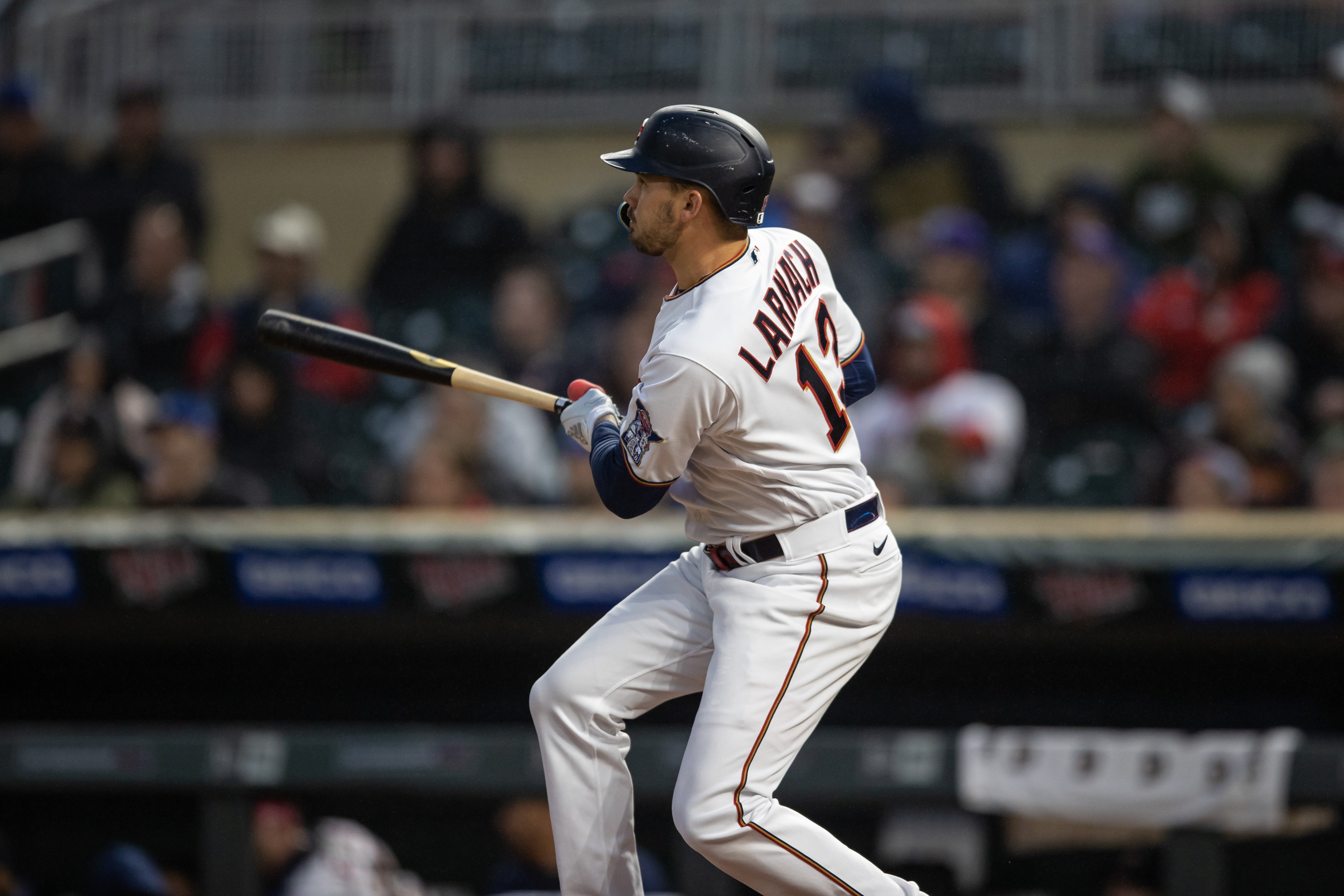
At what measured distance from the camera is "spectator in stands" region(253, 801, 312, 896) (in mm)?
4578

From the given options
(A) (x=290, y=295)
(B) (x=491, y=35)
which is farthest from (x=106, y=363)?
(B) (x=491, y=35)

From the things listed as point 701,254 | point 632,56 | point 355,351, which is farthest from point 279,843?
point 632,56

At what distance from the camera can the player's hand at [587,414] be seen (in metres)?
2.86

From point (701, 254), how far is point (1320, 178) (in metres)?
→ 4.10

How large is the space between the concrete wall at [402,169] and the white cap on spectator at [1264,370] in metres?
2.02

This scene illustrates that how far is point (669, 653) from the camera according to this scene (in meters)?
2.88

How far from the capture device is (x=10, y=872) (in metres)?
4.88

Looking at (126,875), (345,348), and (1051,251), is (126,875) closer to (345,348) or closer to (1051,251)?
(345,348)

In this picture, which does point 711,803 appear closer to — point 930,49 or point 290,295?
point 290,295

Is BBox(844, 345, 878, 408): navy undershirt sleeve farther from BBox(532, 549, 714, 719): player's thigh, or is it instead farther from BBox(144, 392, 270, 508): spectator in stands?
BBox(144, 392, 270, 508): spectator in stands

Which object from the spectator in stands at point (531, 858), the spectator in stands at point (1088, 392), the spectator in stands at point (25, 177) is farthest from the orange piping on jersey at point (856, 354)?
the spectator in stands at point (25, 177)

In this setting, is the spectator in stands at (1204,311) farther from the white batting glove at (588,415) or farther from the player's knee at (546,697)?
the player's knee at (546,697)

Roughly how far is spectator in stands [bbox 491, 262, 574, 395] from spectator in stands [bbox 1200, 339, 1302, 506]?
90.0 inches

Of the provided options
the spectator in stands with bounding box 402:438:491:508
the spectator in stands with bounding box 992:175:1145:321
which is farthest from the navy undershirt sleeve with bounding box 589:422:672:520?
the spectator in stands with bounding box 992:175:1145:321
